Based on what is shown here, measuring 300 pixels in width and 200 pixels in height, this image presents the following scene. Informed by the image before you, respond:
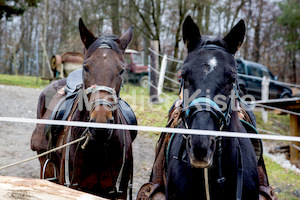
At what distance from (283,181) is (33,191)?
5940 millimetres

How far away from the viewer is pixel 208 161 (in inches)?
65.8

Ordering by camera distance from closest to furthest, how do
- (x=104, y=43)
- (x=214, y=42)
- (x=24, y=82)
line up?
(x=214, y=42)
(x=104, y=43)
(x=24, y=82)

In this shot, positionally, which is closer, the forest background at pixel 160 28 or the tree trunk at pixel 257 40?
the forest background at pixel 160 28

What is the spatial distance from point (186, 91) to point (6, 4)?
562 inches

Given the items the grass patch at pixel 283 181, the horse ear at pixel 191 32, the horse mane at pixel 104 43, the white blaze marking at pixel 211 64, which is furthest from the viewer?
the grass patch at pixel 283 181

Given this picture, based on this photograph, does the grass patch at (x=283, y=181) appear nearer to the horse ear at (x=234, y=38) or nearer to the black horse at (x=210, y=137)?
the black horse at (x=210, y=137)

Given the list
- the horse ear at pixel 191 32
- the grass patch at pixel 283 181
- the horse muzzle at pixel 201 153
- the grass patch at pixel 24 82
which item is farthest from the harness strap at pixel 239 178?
the grass patch at pixel 24 82

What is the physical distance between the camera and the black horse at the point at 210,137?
1764 mm

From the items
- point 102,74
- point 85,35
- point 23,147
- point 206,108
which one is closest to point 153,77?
point 23,147

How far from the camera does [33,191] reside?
150 centimetres

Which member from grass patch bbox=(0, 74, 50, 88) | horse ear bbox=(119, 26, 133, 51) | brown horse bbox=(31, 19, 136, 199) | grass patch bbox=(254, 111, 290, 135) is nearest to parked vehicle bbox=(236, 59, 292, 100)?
grass patch bbox=(254, 111, 290, 135)

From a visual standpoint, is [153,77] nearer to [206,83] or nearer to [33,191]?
Result: [206,83]

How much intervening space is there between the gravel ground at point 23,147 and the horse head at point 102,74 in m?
2.96

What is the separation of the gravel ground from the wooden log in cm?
356
